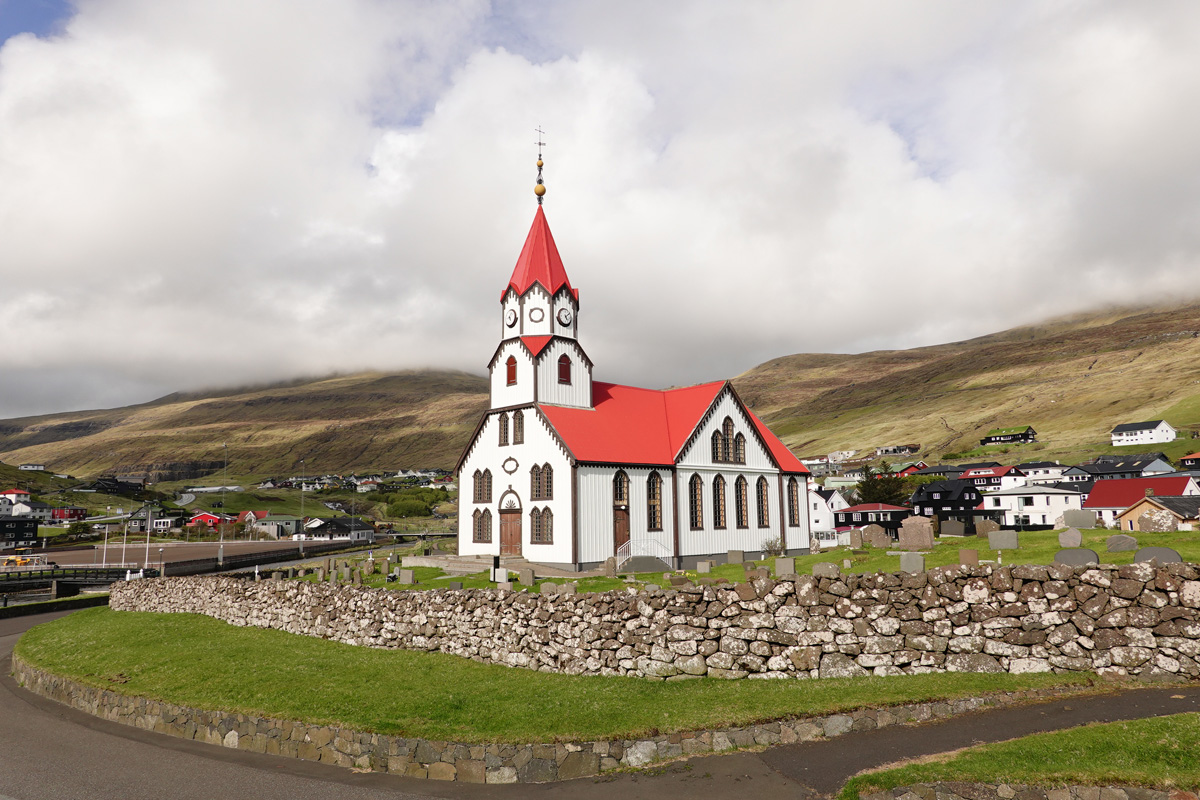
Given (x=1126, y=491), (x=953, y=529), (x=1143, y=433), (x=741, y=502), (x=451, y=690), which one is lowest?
(x=451, y=690)

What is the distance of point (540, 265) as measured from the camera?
46.4m

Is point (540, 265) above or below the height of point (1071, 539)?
above

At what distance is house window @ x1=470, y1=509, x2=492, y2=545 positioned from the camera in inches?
1746

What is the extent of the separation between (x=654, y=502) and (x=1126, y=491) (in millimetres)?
43152

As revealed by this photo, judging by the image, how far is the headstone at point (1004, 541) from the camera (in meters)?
26.6

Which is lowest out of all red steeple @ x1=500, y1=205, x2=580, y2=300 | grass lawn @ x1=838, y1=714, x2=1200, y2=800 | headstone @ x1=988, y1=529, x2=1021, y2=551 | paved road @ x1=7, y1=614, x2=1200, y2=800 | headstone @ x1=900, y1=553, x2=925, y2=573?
paved road @ x1=7, y1=614, x2=1200, y2=800

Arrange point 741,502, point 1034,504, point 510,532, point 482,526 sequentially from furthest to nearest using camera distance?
point 1034,504, point 741,502, point 482,526, point 510,532

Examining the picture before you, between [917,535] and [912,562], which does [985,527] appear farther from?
[912,562]

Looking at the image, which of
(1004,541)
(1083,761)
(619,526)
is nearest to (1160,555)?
(1083,761)

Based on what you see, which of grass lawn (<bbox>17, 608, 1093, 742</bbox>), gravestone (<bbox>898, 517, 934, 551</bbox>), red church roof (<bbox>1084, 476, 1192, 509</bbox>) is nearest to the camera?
grass lawn (<bbox>17, 608, 1093, 742</bbox>)

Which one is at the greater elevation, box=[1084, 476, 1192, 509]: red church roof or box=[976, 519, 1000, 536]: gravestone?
box=[1084, 476, 1192, 509]: red church roof

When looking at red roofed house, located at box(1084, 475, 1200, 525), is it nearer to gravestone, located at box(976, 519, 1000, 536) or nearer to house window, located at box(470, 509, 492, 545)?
gravestone, located at box(976, 519, 1000, 536)

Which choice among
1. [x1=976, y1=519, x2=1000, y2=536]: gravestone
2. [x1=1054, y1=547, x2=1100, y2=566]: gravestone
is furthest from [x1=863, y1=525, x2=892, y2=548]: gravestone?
[x1=1054, y1=547, x2=1100, y2=566]: gravestone

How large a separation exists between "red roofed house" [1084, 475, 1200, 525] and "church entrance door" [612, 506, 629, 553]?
41.3 meters
